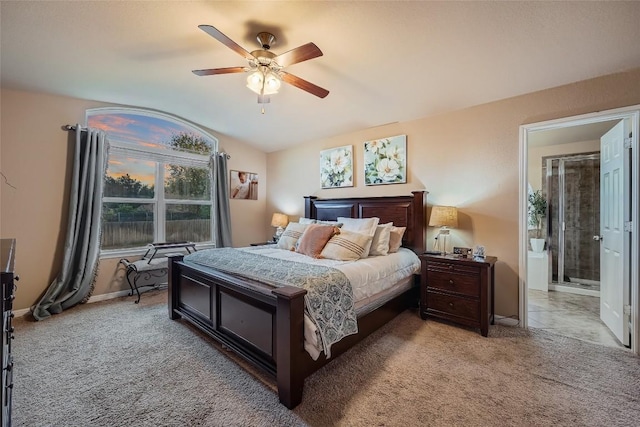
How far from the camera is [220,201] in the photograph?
4816mm

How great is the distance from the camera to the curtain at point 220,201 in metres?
4.82

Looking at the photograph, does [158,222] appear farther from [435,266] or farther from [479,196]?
[479,196]

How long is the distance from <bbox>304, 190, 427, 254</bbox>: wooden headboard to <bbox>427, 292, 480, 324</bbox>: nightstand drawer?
672mm

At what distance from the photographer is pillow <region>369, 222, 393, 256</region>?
10.3 feet

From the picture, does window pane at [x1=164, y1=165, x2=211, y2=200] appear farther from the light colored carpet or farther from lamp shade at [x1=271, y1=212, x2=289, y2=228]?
the light colored carpet

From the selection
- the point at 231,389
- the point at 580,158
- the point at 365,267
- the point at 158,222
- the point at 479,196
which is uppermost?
the point at 580,158

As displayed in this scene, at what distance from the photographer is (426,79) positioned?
285cm

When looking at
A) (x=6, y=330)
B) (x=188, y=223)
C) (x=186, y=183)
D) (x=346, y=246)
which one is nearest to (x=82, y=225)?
(x=188, y=223)

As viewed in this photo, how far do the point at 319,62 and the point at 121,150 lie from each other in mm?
3241

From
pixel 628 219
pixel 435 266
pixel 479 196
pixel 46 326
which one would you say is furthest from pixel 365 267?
pixel 46 326

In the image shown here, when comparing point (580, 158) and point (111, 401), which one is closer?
point (111, 401)

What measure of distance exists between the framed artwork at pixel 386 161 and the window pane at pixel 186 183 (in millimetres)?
2929

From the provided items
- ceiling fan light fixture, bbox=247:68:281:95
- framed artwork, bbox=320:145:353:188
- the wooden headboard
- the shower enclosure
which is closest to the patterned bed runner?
ceiling fan light fixture, bbox=247:68:281:95

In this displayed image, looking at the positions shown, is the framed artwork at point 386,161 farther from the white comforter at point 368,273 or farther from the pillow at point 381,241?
the white comforter at point 368,273
